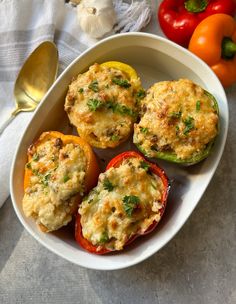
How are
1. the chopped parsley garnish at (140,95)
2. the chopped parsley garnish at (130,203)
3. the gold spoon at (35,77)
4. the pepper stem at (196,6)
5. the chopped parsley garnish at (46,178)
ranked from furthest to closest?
the pepper stem at (196,6), the gold spoon at (35,77), the chopped parsley garnish at (140,95), the chopped parsley garnish at (46,178), the chopped parsley garnish at (130,203)

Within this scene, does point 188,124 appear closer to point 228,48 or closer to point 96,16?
point 228,48

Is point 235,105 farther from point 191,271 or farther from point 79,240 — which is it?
point 79,240

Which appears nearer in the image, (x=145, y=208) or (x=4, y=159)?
(x=145, y=208)

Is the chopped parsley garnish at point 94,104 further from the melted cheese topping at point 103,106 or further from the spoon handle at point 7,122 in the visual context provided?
the spoon handle at point 7,122

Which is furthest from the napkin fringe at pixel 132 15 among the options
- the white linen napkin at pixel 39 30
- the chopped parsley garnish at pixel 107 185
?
the chopped parsley garnish at pixel 107 185

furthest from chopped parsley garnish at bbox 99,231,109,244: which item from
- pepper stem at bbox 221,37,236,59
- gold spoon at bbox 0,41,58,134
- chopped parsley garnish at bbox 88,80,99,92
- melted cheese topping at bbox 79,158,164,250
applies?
pepper stem at bbox 221,37,236,59

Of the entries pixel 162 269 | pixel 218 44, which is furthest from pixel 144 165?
pixel 218 44

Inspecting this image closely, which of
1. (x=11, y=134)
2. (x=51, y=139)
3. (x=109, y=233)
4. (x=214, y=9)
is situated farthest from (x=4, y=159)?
(x=214, y=9)
